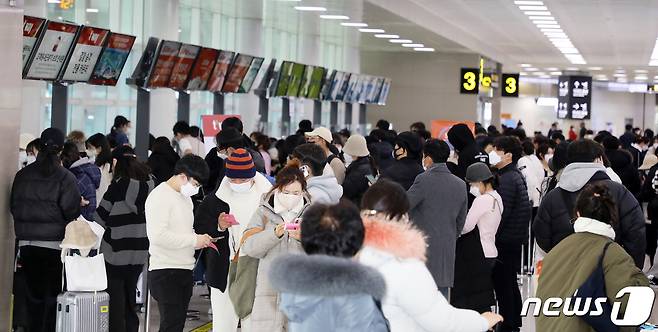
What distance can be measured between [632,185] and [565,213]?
26.0 feet

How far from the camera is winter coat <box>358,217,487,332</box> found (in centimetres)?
477

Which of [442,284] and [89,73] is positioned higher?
[89,73]

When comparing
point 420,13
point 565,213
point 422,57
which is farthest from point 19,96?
point 422,57

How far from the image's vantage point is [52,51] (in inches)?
476

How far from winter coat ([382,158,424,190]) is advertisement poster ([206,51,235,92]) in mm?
7972

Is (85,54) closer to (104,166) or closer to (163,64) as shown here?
(104,166)

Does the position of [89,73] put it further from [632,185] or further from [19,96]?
[632,185]

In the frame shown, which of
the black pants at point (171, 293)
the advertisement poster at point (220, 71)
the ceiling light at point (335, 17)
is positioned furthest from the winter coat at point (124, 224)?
the ceiling light at point (335, 17)

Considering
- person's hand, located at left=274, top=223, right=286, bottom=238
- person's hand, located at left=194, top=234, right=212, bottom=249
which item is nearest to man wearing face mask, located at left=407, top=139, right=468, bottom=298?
person's hand, located at left=194, top=234, right=212, bottom=249

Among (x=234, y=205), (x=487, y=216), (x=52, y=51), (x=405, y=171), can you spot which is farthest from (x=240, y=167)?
(x=52, y=51)

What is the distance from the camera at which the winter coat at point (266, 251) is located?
7.39m

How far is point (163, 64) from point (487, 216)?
6.88m

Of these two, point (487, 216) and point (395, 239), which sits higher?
point (395, 239)

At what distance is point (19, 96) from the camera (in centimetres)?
933
